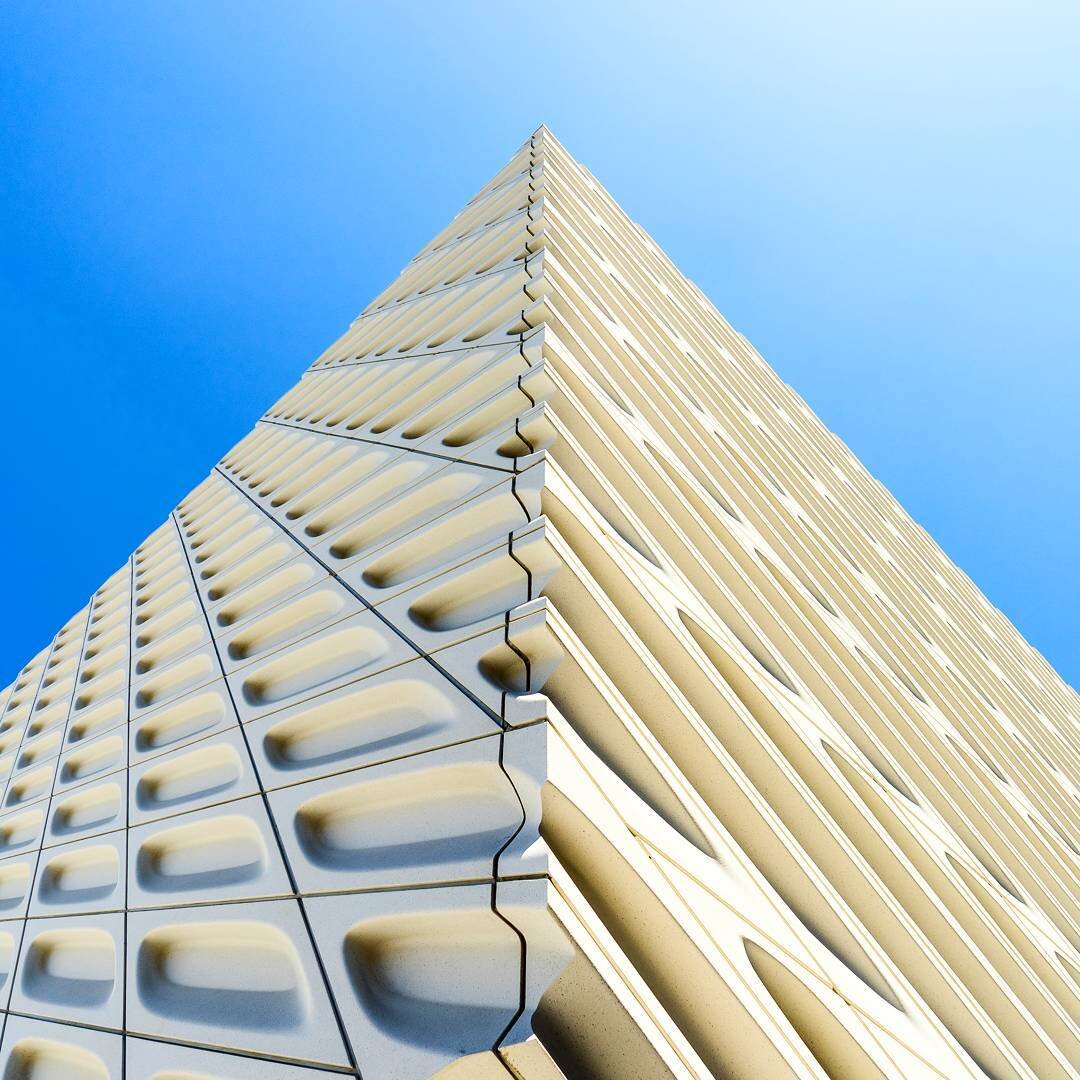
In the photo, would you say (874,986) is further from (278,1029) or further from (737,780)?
→ (278,1029)

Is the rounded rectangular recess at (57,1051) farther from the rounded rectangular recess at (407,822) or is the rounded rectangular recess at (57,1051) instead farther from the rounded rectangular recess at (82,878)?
the rounded rectangular recess at (407,822)

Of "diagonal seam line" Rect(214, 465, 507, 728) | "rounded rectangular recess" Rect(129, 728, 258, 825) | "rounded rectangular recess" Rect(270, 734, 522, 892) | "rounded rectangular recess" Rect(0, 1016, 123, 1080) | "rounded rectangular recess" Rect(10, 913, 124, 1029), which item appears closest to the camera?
"rounded rectangular recess" Rect(270, 734, 522, 892)

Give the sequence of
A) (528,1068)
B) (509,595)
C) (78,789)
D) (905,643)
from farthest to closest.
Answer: (905,643) → (78,789) → (509,595) → (528,1068)

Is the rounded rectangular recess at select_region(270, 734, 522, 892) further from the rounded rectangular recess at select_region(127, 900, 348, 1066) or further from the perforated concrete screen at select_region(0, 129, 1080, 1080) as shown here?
the rounded rectangular recess at select_region(127, 900, 348, 1066)

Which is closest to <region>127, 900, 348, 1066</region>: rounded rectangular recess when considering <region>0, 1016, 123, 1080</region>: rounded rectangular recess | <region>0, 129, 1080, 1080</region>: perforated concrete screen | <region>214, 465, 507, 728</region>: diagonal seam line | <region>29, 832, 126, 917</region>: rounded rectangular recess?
<region>0, 129, 1080, 1080</region>: perforated concrete screen

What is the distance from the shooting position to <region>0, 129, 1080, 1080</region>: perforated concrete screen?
2.13 metres

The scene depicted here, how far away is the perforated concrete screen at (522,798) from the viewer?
213 cm

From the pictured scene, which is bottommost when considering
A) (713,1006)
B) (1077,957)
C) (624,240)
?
(1077,957)

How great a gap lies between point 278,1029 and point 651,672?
170 cm

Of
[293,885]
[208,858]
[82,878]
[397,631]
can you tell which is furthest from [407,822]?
[82,878]

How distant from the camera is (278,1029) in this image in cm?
228

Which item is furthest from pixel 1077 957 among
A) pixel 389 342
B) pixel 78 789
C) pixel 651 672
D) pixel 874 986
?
pixel 389 342

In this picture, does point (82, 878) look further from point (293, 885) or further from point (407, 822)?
point (407, 822)

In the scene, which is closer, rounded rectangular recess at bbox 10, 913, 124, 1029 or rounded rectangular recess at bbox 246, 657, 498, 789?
rounded rectangular recess at bbox 246, 657, 498, 789
